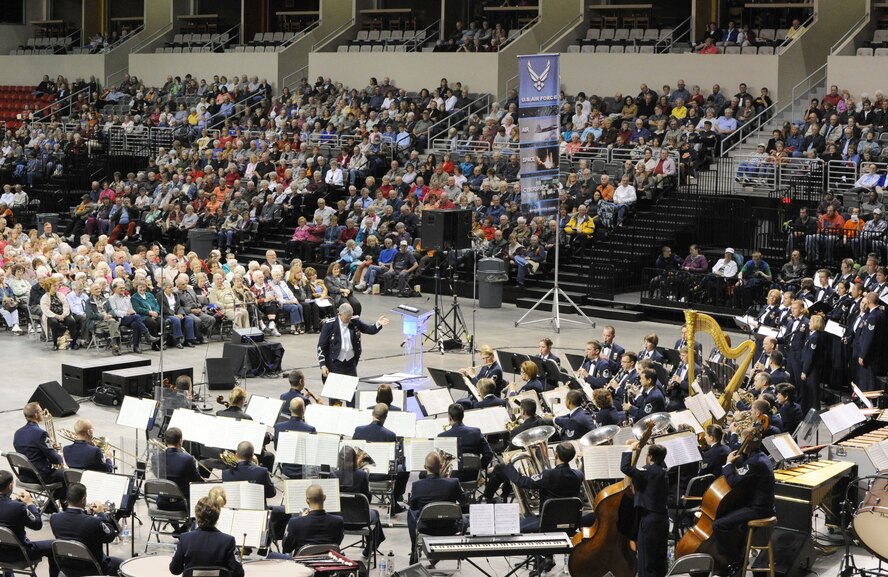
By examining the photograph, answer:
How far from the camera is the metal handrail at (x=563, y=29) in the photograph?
34.0 m

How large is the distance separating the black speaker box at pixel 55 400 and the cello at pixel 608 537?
7.84 m

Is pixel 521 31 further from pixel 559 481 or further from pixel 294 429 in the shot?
pixel 559 481

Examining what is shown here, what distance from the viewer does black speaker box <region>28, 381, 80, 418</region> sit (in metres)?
15.6

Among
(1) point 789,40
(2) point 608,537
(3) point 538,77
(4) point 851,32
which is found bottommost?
(2) point 608,537

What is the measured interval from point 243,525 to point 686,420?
4.62 metres

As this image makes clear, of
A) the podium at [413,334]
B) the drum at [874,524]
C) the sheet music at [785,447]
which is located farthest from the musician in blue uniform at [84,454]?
the podium at [413,334]

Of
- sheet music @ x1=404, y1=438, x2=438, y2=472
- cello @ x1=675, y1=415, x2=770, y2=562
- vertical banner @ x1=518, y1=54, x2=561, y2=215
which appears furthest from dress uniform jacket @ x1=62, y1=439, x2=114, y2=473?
vertical banner @ x1=518, y1=54, x2=561, y2=215

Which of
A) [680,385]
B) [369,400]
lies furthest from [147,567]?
[680,385]

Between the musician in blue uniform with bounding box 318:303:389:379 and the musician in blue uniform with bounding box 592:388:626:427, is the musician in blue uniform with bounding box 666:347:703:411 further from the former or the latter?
the musician in blue uniform with bounding box 318:303:389:379

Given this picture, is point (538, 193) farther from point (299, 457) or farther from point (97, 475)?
point (97, 475)

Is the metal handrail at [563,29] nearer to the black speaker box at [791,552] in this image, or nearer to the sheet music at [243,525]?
the black speaker box at [791,552]

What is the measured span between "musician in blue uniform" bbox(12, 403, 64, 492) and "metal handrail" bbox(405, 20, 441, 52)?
83.3 feet

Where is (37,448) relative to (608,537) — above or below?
above

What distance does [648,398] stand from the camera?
13.7 m
